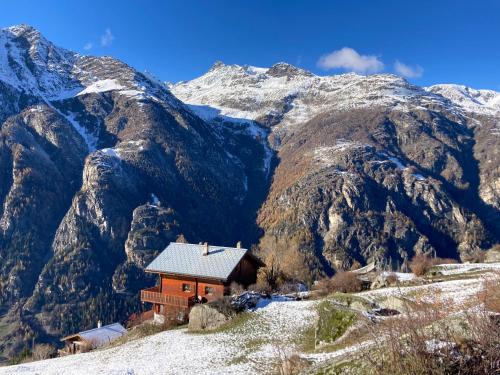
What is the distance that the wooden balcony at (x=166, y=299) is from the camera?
4712cm

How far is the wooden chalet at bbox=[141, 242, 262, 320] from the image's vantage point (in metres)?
51.2

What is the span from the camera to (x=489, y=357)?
8.98 m

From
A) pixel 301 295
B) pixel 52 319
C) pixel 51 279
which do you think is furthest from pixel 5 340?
pixel 301 295

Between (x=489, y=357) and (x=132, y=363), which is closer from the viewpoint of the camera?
(x=489, y=357)

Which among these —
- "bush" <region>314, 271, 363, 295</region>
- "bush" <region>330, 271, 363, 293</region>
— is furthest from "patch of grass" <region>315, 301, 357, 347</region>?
"bush" <region>330, 271, 363, 293</region>

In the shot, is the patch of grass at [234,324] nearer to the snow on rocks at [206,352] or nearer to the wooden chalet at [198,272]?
the snow on rocks at [206,352]

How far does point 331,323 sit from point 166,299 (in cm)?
2942

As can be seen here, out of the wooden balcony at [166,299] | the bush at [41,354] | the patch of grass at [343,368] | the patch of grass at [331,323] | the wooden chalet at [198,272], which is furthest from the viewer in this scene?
the bush at [41,354]

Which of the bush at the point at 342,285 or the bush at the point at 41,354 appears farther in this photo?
the bush at the point at 41,354

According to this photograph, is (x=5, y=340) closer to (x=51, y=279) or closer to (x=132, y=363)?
(x=51, y=279)

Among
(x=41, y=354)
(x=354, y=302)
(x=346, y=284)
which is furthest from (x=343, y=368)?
(x=41, y=354)

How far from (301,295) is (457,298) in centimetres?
1709

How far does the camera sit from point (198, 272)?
51.9m

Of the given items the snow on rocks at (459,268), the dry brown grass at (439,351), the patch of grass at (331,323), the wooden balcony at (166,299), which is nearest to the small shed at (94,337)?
the wooden balcony at (166,299)
